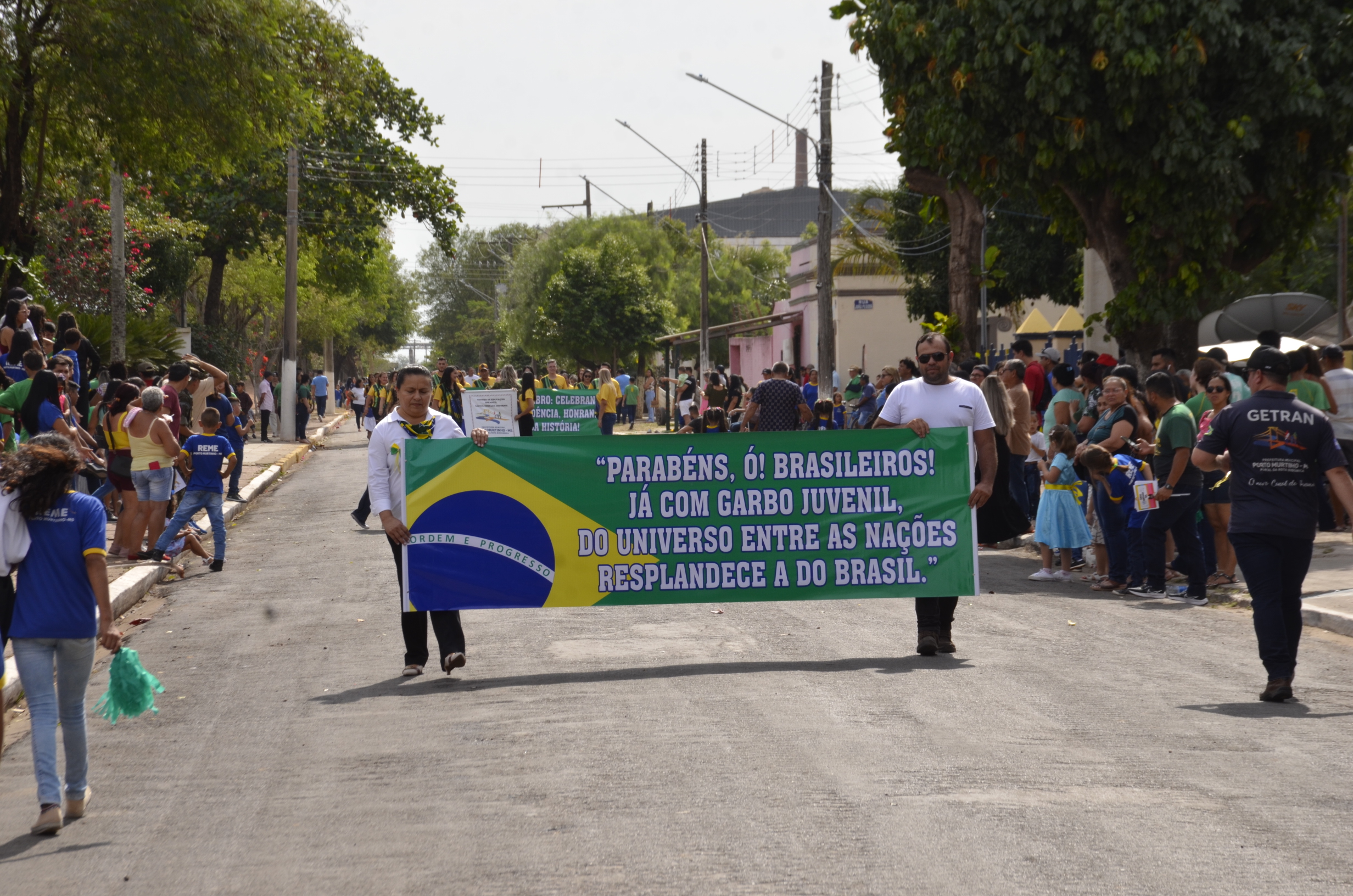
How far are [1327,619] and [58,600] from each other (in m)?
8.44

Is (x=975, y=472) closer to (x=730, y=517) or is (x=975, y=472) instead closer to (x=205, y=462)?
(x=730, y=517)

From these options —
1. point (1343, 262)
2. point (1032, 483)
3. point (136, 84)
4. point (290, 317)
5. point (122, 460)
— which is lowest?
point (1032, 483)

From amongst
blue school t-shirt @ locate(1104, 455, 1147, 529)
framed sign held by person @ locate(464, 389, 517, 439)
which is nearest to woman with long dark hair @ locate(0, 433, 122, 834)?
blue school t-shirt @ locate(1104, 455, 1147, 529)

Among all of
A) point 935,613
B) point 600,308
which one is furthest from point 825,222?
point 600,308

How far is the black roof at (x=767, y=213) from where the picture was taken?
381 feet

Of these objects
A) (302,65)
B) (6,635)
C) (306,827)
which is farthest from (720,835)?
(302,65)

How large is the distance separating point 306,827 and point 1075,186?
14.9m

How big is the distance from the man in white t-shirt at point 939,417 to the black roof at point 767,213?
106m

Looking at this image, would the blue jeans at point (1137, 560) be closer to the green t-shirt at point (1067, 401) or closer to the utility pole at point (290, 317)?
the green t-shirt at point (1067, 401)

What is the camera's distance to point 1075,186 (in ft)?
58.9

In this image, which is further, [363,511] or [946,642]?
[363,511]

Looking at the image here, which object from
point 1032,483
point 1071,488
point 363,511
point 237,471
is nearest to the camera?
point 1071,488

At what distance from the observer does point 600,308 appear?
6034cm

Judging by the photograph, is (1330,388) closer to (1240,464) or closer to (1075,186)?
(1075,186)
